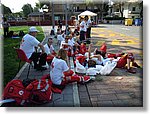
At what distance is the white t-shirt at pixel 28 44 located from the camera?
6066mm

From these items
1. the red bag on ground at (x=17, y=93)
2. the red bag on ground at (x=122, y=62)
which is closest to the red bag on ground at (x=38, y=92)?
the red bag on ground at (x=17, y=93)

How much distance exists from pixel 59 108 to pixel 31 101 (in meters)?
0.60

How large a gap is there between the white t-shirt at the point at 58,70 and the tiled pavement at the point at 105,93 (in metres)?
0.33

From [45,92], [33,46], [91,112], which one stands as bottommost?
[91,112]

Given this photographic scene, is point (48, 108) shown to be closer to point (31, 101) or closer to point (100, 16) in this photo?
point (31, 101)

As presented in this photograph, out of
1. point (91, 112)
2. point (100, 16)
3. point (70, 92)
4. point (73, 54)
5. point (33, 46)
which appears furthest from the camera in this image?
point (100, 16)

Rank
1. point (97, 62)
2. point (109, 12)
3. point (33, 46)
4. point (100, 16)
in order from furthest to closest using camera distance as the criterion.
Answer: point (109, 12), point (100, 16), point (97, 62), point (33, 46)

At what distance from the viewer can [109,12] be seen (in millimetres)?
59375

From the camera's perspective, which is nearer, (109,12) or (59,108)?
(59,108)

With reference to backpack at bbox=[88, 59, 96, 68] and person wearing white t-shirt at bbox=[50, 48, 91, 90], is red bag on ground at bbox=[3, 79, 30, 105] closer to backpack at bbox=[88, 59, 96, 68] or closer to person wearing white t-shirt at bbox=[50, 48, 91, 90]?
person wearing white t-shirt at bbox=[50, 48, 91, 90]

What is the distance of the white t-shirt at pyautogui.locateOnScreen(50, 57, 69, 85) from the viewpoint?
508cm

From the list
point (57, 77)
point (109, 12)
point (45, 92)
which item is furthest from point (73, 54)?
point (109, 12)

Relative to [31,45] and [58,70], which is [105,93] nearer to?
[58,70]

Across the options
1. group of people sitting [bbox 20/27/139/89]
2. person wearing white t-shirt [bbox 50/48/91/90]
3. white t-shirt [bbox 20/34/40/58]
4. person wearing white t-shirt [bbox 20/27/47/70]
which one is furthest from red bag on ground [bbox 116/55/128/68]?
white t-shirt [bbox 20/34/40/58]
